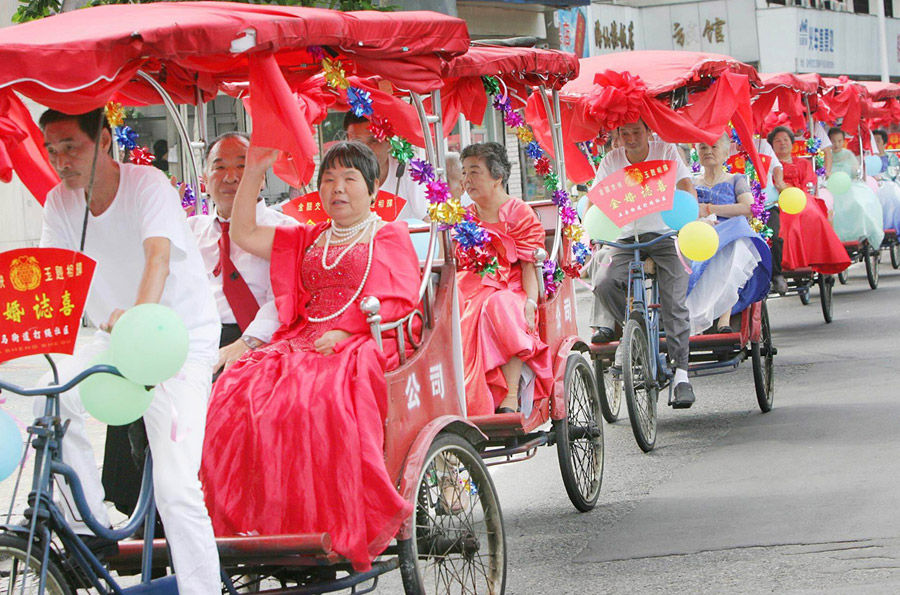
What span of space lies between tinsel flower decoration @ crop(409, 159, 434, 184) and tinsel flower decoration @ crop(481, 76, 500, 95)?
1.78m

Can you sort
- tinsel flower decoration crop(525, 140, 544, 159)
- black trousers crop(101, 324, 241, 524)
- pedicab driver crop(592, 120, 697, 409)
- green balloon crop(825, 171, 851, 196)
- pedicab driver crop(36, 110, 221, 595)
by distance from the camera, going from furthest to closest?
green balloon crop(825, 171, 851, 196)
pedicab driver crop(592, 120, 697, 409)
tinsel flower decoration crop(525, 140, 544, 159)
black trousers crop(101, 324, 241, 524)
pedicab driver crop(36, 110, 221, 595)

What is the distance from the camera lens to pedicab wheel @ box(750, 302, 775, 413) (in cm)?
982

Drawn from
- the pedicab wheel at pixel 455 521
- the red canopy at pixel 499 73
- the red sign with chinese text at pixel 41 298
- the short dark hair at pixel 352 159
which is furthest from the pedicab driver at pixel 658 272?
the red sign with chinese text at pixel 41 298

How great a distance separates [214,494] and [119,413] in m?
0.91

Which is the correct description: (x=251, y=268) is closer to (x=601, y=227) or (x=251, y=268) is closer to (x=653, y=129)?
(x=601, y=227)

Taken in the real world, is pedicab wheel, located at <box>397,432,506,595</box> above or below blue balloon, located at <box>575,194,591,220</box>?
below

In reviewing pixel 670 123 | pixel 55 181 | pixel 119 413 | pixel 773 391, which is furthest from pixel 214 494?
pixel 773 391

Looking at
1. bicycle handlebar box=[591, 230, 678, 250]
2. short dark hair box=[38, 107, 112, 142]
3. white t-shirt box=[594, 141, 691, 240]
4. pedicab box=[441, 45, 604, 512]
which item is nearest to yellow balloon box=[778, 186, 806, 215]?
white t-shirt box=[594, 141, 691, 240]

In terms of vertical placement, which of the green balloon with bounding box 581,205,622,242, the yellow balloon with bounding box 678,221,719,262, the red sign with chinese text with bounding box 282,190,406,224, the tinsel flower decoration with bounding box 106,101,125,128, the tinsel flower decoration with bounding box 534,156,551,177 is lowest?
the yellow balloon with bounding box 678,221,719,262

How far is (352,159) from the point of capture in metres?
5.59

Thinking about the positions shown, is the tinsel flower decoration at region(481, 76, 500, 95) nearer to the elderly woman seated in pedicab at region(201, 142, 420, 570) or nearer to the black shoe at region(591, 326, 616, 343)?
the elderly woman seated in pedicab at region(201, 142, 420, 570)

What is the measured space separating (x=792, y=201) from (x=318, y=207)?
6.95 meters

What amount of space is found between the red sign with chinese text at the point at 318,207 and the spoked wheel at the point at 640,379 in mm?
2117

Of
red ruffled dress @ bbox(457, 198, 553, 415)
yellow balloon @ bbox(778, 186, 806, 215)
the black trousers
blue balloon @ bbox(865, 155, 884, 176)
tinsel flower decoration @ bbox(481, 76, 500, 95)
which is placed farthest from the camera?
blue balloon @ bbox(865, 155, 884, 176)
